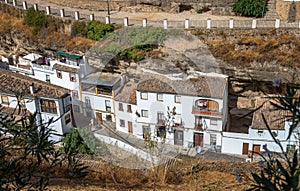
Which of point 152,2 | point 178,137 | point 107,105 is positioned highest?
point 152,2

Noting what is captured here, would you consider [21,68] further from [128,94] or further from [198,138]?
[198,138]

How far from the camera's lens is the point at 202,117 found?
1016 centimetres

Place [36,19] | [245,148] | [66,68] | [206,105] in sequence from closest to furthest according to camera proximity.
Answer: [206,105]
[245,148]
[66,68]
[36,19]

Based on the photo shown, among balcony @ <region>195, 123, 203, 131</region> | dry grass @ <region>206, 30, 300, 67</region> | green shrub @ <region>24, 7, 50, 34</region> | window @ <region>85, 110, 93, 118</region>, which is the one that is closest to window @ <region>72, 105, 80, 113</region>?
window @ <region>85, 110, 93, 118</region>

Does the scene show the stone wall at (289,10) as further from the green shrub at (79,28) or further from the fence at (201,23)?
the green shrub at (79,28)

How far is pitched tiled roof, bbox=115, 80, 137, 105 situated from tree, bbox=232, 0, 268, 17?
532cm

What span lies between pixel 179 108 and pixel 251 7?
6.35m

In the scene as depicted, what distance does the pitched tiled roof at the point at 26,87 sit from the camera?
1187cm

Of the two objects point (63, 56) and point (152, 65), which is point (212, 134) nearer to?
point (152, 65)

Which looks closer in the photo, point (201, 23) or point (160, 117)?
point (160, 117)

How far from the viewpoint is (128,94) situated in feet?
33.0

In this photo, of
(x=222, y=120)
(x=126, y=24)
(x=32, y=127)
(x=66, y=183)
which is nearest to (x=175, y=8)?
(x=126, y=24)

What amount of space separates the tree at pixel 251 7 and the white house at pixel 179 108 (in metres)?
3.66

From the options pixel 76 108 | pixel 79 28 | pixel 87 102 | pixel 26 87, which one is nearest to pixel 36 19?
pixel 79 28
